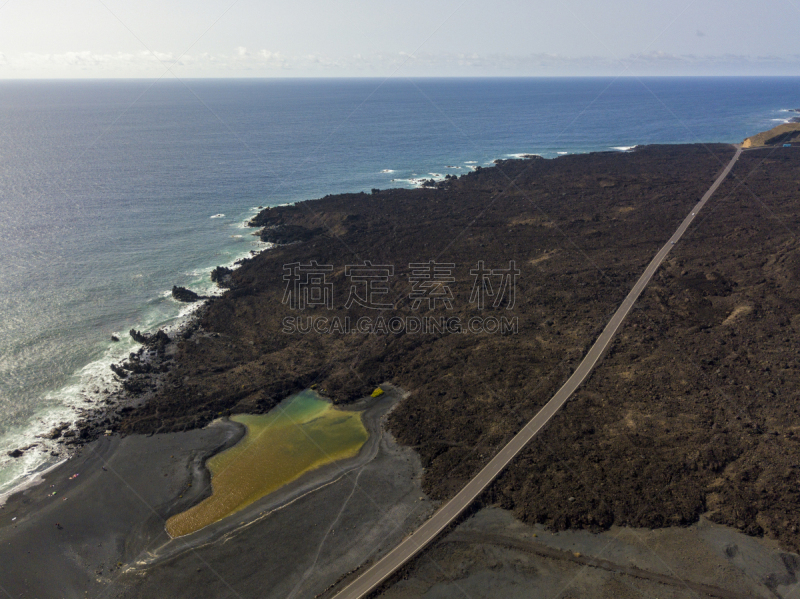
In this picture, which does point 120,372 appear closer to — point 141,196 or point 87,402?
point 87,402

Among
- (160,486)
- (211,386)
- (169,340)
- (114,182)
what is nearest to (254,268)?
(169,340)

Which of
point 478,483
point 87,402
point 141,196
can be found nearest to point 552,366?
point 478,483

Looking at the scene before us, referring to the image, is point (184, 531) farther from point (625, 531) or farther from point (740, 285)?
point (740, 285)

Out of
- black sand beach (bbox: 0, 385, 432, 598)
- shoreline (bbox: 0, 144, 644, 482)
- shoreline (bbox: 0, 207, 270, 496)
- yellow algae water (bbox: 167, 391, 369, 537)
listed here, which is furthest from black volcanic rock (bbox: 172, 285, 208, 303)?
yellow algae water (bbox: 167, 391, 369, 537)

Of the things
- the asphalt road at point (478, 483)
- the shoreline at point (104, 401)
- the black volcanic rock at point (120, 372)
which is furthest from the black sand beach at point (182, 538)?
the black volcanic rock at point (120, 372)

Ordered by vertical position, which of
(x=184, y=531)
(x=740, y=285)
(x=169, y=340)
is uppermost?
(x=740, y=285)

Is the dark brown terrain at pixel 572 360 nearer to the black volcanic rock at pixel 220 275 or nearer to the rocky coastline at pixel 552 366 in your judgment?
the rocky coastline at pixel 552 366
